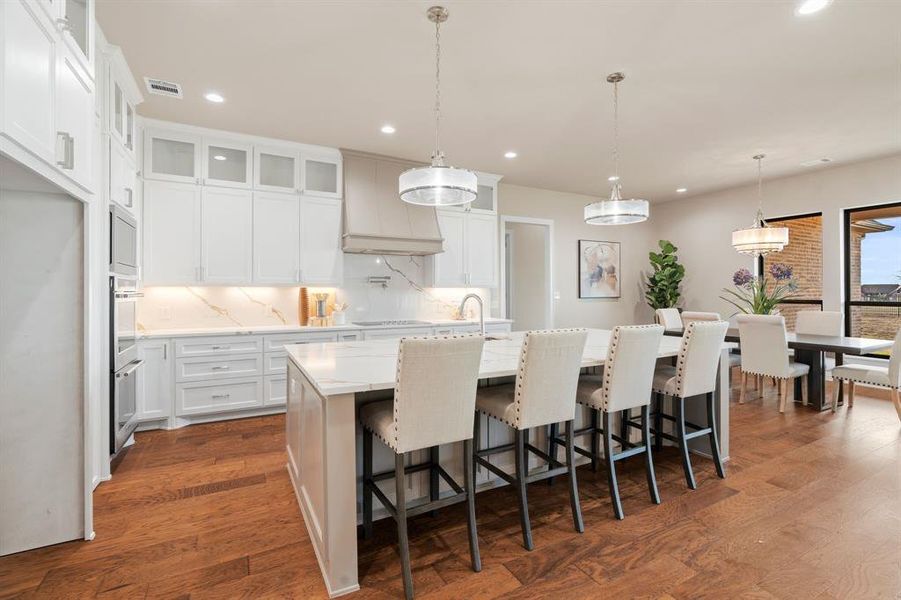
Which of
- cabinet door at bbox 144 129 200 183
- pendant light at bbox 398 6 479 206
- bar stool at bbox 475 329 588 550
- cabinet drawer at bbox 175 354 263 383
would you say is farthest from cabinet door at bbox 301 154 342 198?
bar stool at bbox 475 329 588 550

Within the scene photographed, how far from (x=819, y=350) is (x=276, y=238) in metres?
5.55

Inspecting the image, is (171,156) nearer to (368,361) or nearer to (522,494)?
(368,361)

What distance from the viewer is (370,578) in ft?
6.20

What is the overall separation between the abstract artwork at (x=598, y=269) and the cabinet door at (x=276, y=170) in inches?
180

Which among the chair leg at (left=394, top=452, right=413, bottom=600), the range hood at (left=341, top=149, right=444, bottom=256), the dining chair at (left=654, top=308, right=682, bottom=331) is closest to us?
the chair leg at (left=394, top=452, right=413, bottom=600)

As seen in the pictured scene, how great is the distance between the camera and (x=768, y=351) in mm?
4367

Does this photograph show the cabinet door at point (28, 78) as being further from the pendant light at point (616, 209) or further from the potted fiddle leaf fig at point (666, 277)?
the potted fiddle leaf fig at point (666, 277)

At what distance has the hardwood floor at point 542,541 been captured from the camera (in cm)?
182

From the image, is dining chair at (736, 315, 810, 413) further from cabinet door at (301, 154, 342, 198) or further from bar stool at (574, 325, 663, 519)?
cabinet door at (301, 154, 342, 198)

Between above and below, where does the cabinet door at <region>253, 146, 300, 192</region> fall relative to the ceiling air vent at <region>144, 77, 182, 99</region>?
below

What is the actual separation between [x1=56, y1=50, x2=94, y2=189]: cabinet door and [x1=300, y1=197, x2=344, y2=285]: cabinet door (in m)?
2.54

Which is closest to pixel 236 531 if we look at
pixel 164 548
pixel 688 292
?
pixel 164 548

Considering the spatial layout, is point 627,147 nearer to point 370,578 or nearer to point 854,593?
point 854,593

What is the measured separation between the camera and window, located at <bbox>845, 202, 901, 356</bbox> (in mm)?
5266
